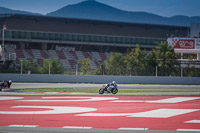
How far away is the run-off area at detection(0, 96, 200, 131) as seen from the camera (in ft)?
38.8

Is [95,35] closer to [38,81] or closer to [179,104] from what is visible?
[38,81]

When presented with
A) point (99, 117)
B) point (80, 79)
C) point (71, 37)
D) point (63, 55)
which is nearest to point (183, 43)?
point (71, 37)

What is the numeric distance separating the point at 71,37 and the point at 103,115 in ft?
181

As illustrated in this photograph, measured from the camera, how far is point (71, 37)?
224ft

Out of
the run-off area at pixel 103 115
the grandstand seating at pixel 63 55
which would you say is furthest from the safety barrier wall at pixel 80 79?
the grandstand seating at pixel 63 55

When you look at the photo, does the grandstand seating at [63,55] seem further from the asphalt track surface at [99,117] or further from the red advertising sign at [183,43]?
the asphalt track surface at [99,117]

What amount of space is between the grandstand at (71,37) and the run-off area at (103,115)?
142ft

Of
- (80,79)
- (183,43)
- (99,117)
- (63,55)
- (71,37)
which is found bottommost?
(99,117)

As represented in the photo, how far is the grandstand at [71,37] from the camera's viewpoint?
2491 inches

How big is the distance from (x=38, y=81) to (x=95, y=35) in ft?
114

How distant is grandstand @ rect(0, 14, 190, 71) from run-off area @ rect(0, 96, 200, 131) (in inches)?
1708

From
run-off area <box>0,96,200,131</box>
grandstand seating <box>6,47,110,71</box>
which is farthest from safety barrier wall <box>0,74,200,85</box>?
grandstand seating <box>6,47,110,71</box>

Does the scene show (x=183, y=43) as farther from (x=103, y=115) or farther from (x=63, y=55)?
(x=103, y=115)

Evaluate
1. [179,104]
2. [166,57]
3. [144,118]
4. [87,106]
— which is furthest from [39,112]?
[166,57]
